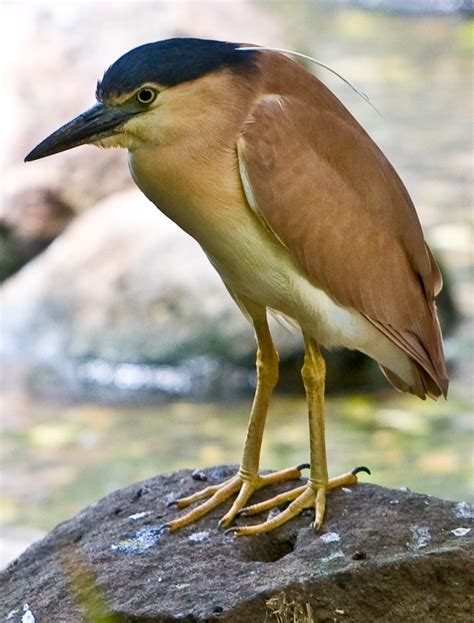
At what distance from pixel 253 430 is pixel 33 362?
408 centimetres

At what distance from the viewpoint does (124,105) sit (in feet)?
11.8

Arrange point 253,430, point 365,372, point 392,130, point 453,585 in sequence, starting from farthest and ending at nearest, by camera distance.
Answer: point 392,130, point 365,372, point 253,430, point 453,585

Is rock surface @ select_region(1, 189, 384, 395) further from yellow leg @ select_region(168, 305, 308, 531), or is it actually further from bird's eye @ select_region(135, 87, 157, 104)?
bird's eye @ select_region(135, 87, 157, 104)

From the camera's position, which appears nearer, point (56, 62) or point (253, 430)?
point (253, 430)

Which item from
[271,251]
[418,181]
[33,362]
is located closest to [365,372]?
[33,362]

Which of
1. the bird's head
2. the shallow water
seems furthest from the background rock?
the bird's head

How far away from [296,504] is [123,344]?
3959 mm

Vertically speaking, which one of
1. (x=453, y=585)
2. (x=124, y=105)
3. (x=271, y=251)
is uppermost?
(x=124, y=105)

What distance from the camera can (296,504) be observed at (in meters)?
4.09

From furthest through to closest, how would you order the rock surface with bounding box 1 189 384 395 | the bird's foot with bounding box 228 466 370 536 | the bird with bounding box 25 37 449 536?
the rock surface with bounding box 1 189 384 395
the bird's foot with bounding box 228 466 370 536
the bird with bounding box 25 37 449 536

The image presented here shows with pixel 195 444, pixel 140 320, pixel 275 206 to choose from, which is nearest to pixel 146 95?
pixel 275 206

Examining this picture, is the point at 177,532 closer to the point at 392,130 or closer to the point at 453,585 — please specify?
the point at 453,585

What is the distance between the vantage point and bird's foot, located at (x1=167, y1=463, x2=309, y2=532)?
411cm

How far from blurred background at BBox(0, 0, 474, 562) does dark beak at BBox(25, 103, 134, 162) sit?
10.7 feet
